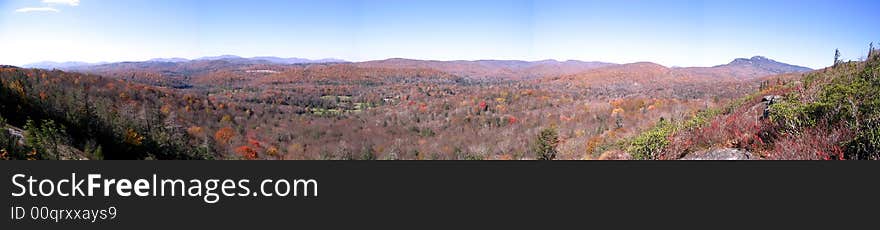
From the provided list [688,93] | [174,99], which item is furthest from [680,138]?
[688,93]

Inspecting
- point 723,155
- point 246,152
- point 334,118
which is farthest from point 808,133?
point 334,118

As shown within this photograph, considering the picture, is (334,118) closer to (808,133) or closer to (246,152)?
(246,152)

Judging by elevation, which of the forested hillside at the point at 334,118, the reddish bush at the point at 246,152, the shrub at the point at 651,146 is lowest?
the reddish bush at the point at 246,152

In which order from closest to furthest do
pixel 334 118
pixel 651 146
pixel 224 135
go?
1. pixel 651 146
2. pixel 224 135
3. pixel 334 118

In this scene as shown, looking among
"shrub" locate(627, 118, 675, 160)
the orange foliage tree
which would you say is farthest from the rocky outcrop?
the orange foliage tree

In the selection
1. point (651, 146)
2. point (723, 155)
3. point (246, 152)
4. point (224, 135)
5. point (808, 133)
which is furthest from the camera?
point (224, 135)

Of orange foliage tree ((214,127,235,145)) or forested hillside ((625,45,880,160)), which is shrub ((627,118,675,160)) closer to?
forested hillside ((625,45,880,160))

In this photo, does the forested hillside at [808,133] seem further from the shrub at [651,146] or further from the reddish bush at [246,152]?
the reddish bush at [246,152]

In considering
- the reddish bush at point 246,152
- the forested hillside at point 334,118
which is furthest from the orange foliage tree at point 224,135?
the reddish bush at point 246,152
